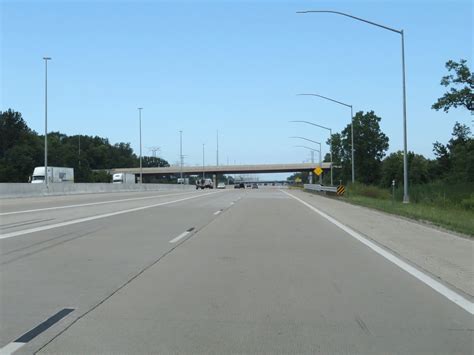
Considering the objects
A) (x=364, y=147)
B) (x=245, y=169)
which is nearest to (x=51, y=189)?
(x=364, y=147)

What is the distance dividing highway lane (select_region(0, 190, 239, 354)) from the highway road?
0.10 feet

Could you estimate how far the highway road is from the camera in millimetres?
5938

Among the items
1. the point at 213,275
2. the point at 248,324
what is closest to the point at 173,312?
the point at 248,324

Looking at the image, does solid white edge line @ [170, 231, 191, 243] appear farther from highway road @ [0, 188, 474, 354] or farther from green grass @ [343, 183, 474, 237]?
green grass @ [343, 183, 474, 237]

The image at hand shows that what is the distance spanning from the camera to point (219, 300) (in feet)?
25.7

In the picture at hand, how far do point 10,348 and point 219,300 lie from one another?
302cm

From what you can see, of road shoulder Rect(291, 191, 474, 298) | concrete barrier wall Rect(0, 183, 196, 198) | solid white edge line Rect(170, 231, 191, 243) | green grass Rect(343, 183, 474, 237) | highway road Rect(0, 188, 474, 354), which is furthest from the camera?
concrete barrier wall Rect(0, 183, 196, 198)

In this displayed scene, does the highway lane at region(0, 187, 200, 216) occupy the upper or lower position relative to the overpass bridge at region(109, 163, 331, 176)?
lower

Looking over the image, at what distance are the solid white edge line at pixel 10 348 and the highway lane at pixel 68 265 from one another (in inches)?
4.8

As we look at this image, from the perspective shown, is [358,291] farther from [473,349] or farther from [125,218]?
[125,218]

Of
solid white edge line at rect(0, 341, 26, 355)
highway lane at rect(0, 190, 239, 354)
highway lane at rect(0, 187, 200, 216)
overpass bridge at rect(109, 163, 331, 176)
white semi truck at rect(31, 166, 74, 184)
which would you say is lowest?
solid white edge line at rect(0, 341, 26, 355)

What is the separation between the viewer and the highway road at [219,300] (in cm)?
594

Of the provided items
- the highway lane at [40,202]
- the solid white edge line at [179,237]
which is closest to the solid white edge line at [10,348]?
the solid white edge line at [179,237]

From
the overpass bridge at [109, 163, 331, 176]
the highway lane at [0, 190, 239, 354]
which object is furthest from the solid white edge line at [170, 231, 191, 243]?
the overpass bridge at [109, 163, 331, 176]
